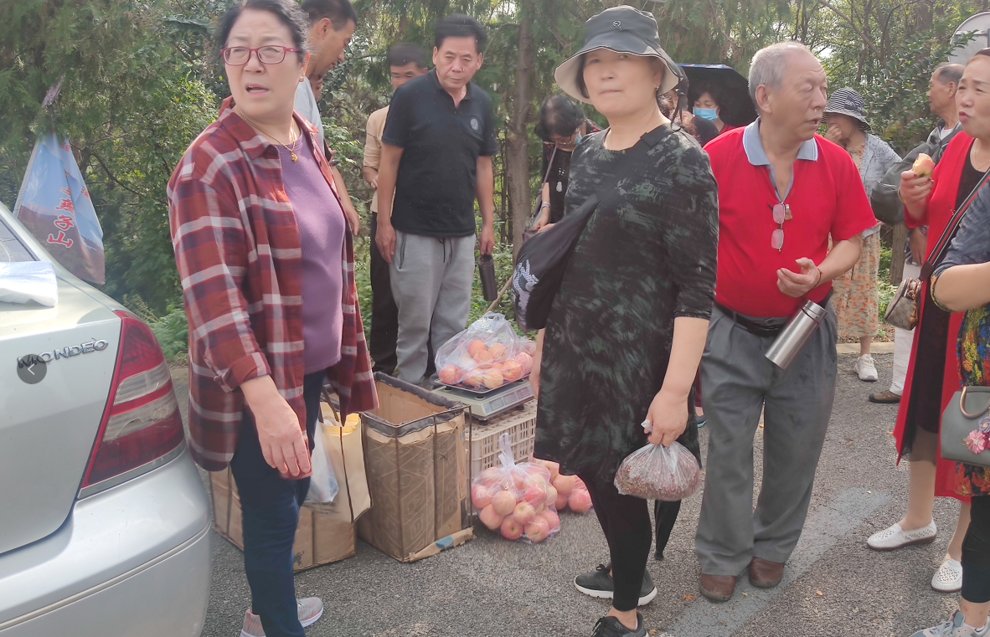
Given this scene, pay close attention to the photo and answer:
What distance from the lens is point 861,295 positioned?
579cm

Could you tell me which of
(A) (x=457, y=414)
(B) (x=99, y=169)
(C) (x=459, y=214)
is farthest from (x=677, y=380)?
(B) (x=99, y=169)

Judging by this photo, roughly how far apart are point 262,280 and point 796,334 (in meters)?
1.79

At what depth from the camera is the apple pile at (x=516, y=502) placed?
339 centimetres

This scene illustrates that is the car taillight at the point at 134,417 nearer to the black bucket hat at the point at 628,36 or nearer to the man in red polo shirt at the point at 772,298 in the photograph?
the black bucket hat at the point at 628,36

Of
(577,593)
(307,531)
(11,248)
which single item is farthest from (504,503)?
(11,248)

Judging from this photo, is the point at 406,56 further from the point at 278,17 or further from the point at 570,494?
the point at 278,17

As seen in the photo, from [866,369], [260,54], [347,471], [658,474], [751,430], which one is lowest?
[866,369]

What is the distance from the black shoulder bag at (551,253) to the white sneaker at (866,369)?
3885mm

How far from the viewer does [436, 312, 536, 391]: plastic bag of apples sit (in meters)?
3.88

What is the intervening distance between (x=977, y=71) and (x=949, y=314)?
2.70ft

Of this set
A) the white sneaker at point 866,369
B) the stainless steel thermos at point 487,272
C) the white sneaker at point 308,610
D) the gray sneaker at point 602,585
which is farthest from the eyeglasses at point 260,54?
the white sneaker at point 866,369

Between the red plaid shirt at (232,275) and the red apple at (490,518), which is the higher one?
the red plaid shirt at (232,275)

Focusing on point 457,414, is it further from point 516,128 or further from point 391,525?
point 516,128

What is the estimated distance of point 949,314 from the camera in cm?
293
